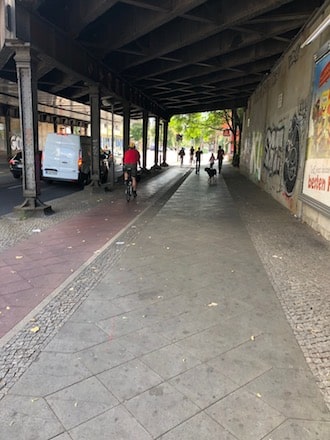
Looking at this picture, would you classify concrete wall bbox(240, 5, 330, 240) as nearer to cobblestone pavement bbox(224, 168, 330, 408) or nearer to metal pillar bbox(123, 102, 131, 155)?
cobblestone pavement bbox(224, 168, 330, 408)

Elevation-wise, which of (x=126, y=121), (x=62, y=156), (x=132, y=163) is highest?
(x=126, y=121)

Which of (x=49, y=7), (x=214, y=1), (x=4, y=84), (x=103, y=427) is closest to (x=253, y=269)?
(x=103, y=427)

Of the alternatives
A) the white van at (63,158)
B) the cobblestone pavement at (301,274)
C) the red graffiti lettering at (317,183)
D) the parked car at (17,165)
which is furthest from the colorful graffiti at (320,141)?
the parked car at (17,165)

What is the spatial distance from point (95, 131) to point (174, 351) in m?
11.4

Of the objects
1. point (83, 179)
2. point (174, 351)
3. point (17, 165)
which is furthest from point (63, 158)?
point (174, 351)

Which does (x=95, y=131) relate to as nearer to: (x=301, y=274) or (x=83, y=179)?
→ (x=83, y=179)

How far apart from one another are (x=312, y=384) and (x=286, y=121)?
937 centimetres

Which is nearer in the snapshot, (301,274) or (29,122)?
(301,274)

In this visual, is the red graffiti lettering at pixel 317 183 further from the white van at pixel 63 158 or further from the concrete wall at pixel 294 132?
the white van at pixel 63 158

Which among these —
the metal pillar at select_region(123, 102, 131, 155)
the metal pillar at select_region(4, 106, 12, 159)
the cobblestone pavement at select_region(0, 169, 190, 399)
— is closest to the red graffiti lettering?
the cobblestone pavement at select_region(0, 169, 190, 399)

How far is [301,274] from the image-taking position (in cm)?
495

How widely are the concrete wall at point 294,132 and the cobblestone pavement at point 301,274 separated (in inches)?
21.7

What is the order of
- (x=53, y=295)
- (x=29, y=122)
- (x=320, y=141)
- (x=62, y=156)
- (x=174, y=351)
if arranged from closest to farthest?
(x=174, y=351) < (x=53, y=295) < (x=320, y=141) < (x=29, y=122) < (x=62, y=156)

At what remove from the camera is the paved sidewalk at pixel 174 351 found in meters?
2.26
